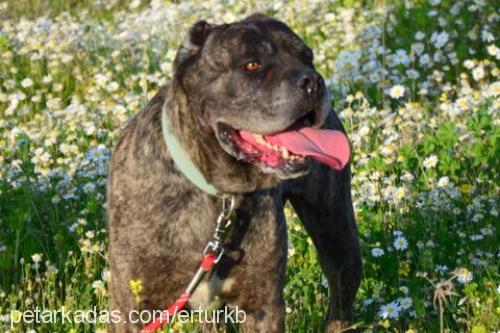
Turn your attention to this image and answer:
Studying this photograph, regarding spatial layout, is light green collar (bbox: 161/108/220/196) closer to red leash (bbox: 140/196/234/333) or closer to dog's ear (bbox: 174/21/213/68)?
red leash (bbox: 140/196/234/333)

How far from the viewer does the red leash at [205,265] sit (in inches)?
191

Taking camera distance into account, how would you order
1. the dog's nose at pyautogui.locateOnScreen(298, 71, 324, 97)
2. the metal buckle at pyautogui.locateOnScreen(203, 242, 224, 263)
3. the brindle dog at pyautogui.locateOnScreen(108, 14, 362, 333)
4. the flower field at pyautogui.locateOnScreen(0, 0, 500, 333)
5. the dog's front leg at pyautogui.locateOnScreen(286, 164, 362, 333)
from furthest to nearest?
the flower field at pyautogui.locateOnScreen(0, 0, 500, 333) < the dog's front leg at pyautogui.locateOnScreen(286, 164, 362, 333) < the metal buckle at pyautogui.locateOnScreen(203, 242, 224, 263) < the brindle dog at pyautogui.locateOnScreen(108, 14, 362, 333) < the dog's nose at pyautogui.locateOnScreen(298, 71, 324, 97)

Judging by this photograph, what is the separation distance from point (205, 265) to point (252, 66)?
2.87ft

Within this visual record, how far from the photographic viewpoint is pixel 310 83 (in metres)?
4.68

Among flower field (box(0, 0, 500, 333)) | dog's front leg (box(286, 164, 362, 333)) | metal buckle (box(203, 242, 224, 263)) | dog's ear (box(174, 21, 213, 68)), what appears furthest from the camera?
flower field (box(0, 0, 500, 333))

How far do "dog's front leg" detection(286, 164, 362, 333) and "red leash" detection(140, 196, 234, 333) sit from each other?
88cm

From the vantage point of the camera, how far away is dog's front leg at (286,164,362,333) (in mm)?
5824

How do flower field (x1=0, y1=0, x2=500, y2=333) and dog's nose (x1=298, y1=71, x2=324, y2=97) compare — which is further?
flower field (x1=0, y1=0, x2=500, y2=333)

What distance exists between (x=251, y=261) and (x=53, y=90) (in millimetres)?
4760

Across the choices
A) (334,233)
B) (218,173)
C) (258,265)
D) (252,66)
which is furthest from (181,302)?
(334,233)

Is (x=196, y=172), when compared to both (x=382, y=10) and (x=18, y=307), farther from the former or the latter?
(x=382, y=10)

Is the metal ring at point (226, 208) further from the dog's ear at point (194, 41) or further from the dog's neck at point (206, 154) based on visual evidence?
the dog's ear at point (194, 41)

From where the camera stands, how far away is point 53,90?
9.38 meters

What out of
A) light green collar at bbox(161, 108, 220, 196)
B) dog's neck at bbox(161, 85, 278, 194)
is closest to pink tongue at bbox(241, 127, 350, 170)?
dog's neck at bbox(161, 85, 278, 194)
